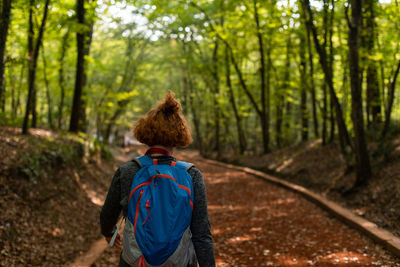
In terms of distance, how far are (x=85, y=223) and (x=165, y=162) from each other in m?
5.66

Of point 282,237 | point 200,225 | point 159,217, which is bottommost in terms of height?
point 282,237

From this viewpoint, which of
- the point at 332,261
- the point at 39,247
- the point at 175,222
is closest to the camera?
the point at 175,222

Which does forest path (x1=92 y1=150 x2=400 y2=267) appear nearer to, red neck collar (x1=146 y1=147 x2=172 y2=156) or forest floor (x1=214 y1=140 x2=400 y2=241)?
forest floor (x1=214 y1=140 x2=400 y2=241)

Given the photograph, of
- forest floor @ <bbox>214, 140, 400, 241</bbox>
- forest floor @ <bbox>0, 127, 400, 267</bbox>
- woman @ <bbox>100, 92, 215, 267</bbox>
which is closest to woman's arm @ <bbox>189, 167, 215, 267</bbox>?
woman @ <bbox>100, 92, 215, 267</bbox>

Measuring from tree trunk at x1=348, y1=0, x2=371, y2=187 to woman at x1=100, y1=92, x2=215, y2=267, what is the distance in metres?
6.63

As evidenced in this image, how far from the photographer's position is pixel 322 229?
20.8 ft

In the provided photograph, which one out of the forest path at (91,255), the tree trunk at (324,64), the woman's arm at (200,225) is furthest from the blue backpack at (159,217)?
the tree trunk at (324,64)

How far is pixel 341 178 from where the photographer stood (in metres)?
9.21

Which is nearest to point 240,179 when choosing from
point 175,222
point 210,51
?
point 175,222

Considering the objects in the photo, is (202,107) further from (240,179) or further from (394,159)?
(394,159)

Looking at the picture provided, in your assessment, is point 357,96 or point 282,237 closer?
point 282,237

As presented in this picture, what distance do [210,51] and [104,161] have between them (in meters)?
14.9

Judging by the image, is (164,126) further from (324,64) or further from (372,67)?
(372,67)

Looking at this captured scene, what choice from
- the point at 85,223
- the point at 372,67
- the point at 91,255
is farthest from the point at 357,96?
the point at 85,223
